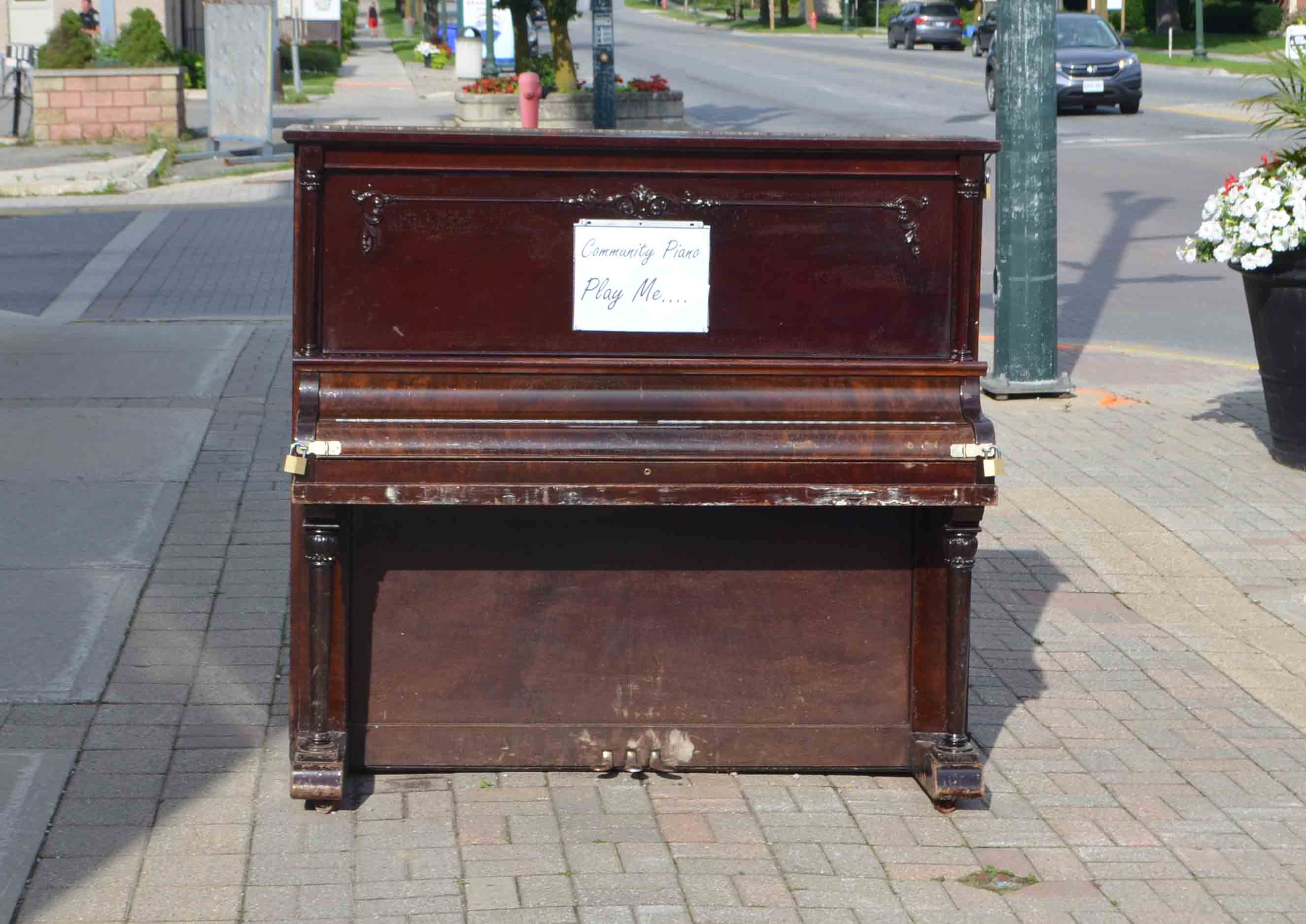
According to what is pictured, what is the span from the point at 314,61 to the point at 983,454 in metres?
43.1

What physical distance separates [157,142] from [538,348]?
21969 millimetres

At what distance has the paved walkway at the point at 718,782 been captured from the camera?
3.93m

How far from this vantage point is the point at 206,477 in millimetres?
7789

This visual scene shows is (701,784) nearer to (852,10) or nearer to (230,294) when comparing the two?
(230,294)

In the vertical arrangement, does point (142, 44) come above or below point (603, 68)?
above

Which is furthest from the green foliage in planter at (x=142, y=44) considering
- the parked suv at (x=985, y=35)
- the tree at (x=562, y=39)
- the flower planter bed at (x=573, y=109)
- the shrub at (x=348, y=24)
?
the shrub at (x=348, y=24)

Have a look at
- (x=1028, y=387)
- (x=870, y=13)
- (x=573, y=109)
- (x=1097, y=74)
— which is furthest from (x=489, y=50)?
(x=870, y=13)

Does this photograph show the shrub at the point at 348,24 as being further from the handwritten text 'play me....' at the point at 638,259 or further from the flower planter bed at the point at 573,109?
the handwritten text 'play me....' at the point at 638,259

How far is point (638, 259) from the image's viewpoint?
4.23 meters

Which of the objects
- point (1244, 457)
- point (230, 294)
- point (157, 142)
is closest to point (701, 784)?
point (1244, 457)

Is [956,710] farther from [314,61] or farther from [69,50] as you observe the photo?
[314,61]

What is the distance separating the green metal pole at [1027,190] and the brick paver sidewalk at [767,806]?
3.13 meters

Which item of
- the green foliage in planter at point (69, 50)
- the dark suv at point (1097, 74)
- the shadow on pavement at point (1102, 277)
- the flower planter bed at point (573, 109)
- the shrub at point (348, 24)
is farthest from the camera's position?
the shrub at point (348, 24)

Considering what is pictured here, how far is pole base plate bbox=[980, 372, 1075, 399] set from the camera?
9.77 metres
